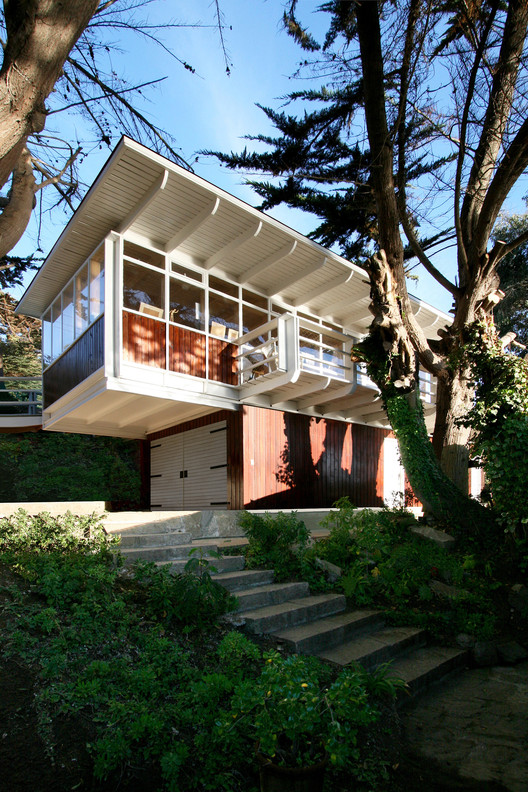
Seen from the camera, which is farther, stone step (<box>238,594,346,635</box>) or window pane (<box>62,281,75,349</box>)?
window pane (<box>62,281,75,349</box>)

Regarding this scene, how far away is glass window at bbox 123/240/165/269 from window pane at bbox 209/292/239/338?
1.26 metres

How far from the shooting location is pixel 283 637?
15.0 ft

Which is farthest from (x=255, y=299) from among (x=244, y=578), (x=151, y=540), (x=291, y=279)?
(x=244, y=578)

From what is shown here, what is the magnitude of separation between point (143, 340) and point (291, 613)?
5720mm

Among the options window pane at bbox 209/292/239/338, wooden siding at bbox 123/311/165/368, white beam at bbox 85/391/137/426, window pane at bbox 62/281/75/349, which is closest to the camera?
wooden siding at bbox 123/311/165/368

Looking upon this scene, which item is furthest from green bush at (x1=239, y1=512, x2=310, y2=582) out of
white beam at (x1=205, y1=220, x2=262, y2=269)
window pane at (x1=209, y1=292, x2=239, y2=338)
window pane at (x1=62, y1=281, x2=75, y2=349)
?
window pane at (x1=62, y1=281, x2=75, y2=349)

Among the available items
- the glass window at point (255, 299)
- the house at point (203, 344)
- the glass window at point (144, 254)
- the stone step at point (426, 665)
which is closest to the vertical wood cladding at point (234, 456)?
the house at point (203, 344)

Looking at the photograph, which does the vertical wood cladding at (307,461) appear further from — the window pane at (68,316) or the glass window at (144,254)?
the window pane at (68,316)

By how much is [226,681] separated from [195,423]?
324 inches

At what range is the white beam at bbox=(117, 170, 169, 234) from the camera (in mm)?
8188

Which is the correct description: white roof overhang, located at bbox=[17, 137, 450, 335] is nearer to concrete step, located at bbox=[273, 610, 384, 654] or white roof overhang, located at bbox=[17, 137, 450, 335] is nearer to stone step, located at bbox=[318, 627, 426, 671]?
concrete step, located at bbox=[273, 610, 384, 654]

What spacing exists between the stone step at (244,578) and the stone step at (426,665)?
1640 mm

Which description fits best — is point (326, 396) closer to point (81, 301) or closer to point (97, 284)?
point (97, 284)

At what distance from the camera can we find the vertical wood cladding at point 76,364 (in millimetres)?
9168
